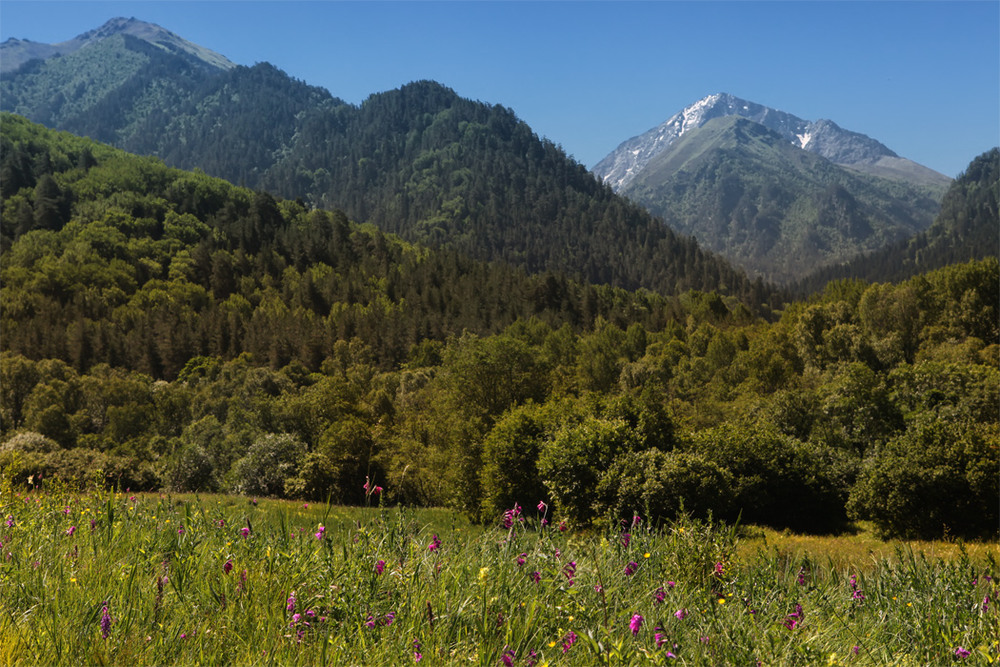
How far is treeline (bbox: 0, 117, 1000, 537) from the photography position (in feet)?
119

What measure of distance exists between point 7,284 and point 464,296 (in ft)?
313

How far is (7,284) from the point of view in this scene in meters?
138

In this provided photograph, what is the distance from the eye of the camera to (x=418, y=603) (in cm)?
459

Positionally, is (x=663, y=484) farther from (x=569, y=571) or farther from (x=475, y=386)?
(x=569, y=571)

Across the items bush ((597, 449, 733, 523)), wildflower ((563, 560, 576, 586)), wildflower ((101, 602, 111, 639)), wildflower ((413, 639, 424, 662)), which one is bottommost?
bush ((597, 449, 733, 523))

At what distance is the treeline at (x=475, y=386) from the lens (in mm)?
36219

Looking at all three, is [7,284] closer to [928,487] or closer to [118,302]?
[118,302]

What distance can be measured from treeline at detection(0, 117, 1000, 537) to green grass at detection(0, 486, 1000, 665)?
1813 millimetres

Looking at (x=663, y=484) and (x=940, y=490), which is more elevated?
(x=940, y=490)

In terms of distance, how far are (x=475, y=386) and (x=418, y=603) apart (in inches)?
1867

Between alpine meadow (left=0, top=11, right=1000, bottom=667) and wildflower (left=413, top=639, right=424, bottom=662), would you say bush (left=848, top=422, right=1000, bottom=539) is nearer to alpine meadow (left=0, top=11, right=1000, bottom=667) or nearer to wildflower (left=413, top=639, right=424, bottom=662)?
alpine meadow (left=0, top=11, right=1000, bottom=667)

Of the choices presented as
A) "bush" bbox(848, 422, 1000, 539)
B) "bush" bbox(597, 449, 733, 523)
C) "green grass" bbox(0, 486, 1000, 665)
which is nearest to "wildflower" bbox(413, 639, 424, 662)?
"green grass" bbox(0, 486, 1000, 665)

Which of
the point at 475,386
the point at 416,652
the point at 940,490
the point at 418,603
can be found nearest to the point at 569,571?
the point at 418,603

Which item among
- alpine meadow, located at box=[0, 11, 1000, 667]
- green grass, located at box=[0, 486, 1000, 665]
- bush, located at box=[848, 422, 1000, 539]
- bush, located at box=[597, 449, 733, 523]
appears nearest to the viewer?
green grass, located at box=[0, 486, 1000, 665]
